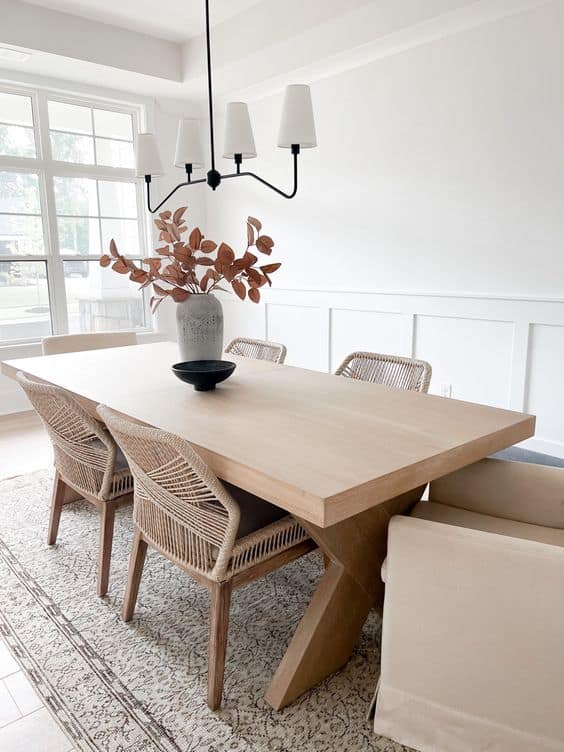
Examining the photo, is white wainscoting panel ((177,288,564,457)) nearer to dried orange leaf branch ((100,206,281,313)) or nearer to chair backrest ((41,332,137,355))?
chair backrest ((41,332,137,355))

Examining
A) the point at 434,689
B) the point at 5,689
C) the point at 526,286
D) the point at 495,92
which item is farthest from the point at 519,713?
the point at 495,92

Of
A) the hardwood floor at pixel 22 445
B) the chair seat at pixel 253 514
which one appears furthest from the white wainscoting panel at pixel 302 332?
the chair seat at pixel 253 514

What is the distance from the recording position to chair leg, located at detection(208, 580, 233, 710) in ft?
5.10

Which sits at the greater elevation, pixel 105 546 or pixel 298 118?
pixel 298 118

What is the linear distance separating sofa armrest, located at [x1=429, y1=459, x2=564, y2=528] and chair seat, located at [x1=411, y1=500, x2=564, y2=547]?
0.02m

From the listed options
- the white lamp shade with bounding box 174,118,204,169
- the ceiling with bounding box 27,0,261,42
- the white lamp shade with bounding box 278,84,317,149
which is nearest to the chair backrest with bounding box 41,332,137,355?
the white lamp shade with bounding box 174,118,204,169

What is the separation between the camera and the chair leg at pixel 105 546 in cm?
210

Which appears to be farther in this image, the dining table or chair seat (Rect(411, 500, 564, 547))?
chair seat (Rect(411, 500, 564, 547))

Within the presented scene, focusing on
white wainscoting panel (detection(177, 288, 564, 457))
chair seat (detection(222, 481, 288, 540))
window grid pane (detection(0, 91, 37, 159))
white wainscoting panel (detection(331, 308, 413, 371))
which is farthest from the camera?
window grid pane (detection(0, 91, 37, 159))

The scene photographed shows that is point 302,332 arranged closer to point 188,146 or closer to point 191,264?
point 188,146

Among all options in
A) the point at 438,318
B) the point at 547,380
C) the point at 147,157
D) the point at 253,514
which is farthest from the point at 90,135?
the point at 253,514

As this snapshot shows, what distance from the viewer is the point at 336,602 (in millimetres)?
1622

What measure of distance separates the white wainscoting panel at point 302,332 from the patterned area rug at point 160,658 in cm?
248

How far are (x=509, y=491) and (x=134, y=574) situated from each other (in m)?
1.23
